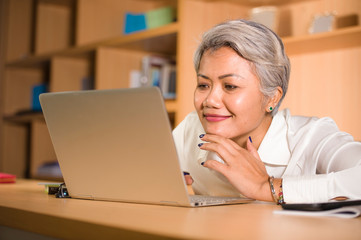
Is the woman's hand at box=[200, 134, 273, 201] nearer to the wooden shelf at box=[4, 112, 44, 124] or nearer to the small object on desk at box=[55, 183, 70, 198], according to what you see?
the small object on desk at box=[55, 183, 70, 198]

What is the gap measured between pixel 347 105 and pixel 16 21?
292 centimetres

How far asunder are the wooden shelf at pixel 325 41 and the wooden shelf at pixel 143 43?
2.15ft

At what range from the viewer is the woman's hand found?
1176 millimetres

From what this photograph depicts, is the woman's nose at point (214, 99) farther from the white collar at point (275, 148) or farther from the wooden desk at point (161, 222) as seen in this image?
the wooden desk at point (161, 222)

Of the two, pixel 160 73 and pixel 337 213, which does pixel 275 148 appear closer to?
pixel 337 213

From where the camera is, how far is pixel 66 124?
1.15 m

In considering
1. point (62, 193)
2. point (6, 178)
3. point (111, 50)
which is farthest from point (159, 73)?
point (62, 193)

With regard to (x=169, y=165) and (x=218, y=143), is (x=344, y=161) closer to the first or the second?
(x=218, y=143)

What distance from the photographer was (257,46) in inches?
57.1

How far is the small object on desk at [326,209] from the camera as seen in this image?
0.89 m

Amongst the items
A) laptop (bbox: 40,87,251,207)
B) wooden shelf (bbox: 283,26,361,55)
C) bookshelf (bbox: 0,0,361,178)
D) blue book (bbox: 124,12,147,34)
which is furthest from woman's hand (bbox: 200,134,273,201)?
blue book (bbox: 124,12,147,34)

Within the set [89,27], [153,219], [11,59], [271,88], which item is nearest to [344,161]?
[271,88]

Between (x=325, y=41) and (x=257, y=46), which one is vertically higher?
(x=325, y=41)

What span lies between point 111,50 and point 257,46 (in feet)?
6.52
